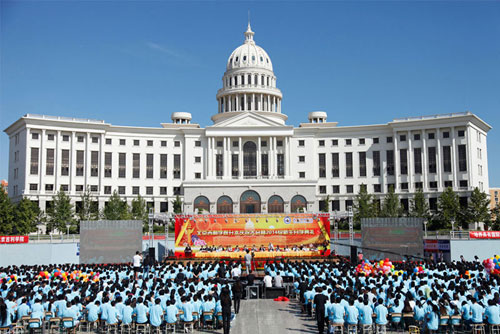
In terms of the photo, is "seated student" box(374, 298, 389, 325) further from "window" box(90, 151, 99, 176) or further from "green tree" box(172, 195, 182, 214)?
"window" box(90, 151, 99, 176)

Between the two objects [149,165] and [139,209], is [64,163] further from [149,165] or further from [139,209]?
[139,209]

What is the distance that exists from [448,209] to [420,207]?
13.7 feet

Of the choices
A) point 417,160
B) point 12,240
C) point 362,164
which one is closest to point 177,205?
point 362,164

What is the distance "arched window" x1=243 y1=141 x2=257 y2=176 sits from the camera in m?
76.6

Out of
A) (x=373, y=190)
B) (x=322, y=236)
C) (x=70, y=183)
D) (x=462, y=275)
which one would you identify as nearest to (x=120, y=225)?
(x=322, y=236)

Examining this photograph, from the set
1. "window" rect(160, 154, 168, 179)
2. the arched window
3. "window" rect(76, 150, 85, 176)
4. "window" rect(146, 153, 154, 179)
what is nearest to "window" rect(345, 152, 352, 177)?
the arched window

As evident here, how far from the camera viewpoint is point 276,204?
6994cm

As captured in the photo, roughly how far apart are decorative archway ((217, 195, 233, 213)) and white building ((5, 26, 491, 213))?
0.49ft

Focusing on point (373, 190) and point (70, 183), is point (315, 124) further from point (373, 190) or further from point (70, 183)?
point (70, 183)

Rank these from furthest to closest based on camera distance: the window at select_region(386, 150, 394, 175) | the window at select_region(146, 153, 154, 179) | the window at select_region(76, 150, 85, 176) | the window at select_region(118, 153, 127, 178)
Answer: the window at select_region(146, 153, 154, 179) < the window at select_region(118, 153, 127, 178) < the window at select_region(386, 150, 394, 175) < the window at select_region(76, 150, 85, 176)

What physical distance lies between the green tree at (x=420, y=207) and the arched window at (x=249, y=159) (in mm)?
24735

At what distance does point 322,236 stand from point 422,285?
28.2 m

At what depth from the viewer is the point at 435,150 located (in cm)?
7231

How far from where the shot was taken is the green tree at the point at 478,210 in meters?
62.8
